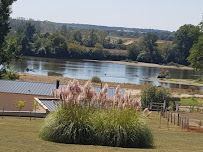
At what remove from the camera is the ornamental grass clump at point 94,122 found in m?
15.0

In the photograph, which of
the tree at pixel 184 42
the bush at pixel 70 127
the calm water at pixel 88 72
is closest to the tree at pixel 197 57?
the calm water at pixel 88 72

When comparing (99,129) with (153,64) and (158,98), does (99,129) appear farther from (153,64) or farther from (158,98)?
(153,64)

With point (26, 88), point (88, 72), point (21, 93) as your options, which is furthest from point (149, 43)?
point (21, 93)

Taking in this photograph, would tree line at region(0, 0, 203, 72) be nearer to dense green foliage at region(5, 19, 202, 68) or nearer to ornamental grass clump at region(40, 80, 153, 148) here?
dense green foliage at region(5, 19, 202, 68)

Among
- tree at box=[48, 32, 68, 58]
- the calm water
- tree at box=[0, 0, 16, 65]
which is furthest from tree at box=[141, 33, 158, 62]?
tree at box=[0, 0, 16, 65]

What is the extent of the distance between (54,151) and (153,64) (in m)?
145

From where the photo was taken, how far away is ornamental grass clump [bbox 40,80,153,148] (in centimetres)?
1505

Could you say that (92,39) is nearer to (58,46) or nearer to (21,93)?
(58,46)

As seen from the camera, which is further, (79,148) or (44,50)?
(44,50)

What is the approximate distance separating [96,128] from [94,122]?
0.20m

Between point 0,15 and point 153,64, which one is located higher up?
point 0,15

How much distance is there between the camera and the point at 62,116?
15266 mm

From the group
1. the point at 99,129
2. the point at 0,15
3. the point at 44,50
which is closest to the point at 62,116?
the point at 99,129

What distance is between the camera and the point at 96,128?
1529cm
